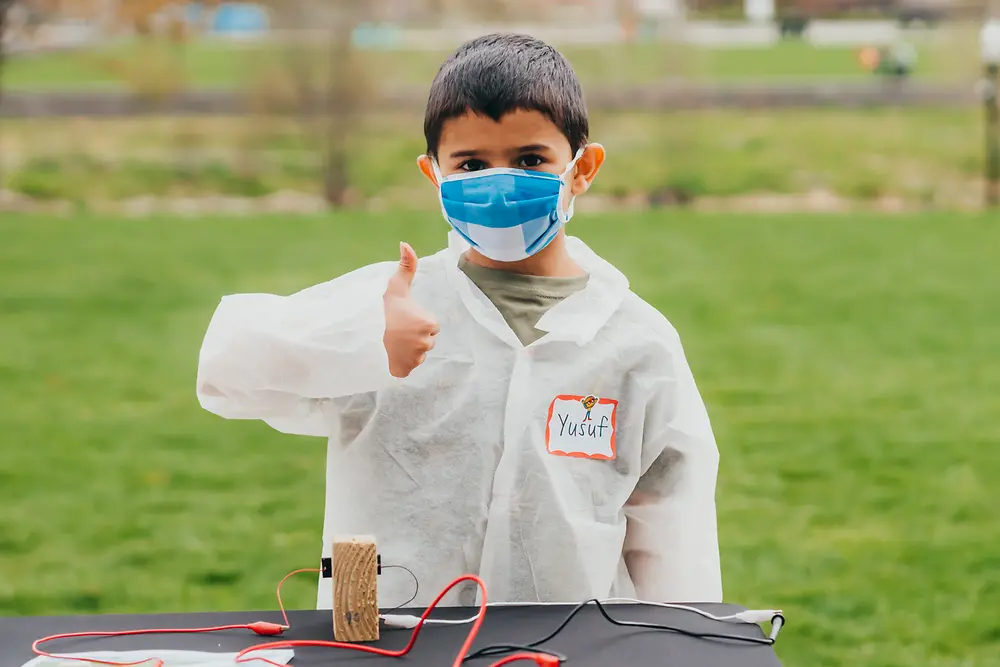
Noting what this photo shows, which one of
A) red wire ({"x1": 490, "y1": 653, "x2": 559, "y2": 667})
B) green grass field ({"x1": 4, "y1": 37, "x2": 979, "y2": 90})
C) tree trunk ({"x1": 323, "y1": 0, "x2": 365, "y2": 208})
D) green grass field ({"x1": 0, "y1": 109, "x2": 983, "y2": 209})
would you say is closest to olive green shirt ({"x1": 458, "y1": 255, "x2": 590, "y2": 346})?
red wire ({"x1": 490, "y1": 653, "x2": 559, "y2": 667})

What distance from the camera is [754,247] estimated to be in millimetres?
11688

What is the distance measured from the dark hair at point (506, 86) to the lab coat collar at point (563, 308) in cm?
21

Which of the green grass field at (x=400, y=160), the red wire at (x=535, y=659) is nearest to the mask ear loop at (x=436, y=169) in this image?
the red wire at (x=535, y=659)

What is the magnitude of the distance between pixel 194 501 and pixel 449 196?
367 centimetres

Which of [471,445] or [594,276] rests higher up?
[594,276]

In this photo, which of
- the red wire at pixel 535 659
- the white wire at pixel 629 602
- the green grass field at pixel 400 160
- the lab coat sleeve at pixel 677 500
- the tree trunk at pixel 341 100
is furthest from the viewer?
the green grass field at pixel 400 160

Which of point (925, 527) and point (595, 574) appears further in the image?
point (925, 527)

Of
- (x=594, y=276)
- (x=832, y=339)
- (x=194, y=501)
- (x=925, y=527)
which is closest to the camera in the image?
(x=594, y=276)

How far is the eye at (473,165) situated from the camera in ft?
7.18

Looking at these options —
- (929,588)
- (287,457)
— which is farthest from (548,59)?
(287,457)

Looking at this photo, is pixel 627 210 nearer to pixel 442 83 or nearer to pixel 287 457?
pixel 287 457

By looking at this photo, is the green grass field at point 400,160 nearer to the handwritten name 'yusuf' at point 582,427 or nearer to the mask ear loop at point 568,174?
the mask ear loop at point 568,174

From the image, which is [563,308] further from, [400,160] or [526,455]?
[400,160]

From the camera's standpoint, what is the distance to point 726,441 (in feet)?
20.6
